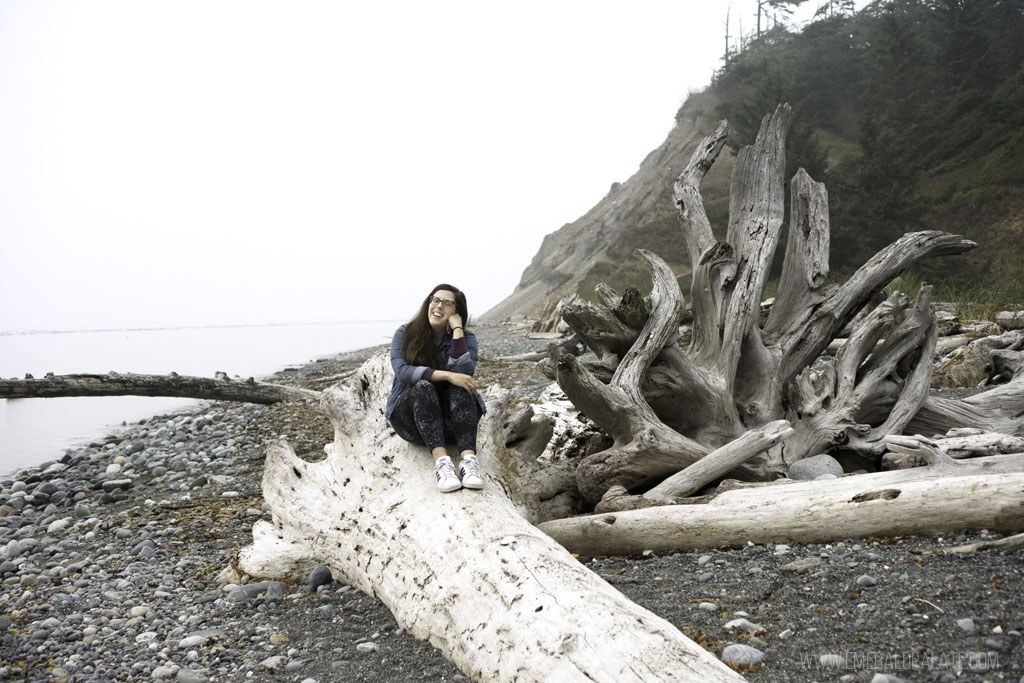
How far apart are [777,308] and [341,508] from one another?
4.14 m

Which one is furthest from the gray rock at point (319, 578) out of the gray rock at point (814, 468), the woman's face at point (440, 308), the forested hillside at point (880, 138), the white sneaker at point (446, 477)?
the forested hillside at point (880, 138)

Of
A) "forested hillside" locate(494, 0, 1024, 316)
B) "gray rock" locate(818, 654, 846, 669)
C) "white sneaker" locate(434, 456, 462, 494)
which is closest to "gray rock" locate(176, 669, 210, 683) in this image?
"white sneaker" locate(434, 456, 462, 494)

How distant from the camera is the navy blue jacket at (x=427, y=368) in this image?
156 inches

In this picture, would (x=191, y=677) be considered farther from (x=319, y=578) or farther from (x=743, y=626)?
(x=743, y=626)

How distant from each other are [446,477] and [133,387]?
5.78m

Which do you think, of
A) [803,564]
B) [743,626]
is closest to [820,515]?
[803,564]

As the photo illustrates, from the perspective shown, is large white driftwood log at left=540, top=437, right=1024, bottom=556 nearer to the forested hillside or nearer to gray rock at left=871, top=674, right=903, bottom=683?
gray rock at left=871, top=674, right=903, bottom=683

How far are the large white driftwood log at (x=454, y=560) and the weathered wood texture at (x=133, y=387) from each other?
3970mm

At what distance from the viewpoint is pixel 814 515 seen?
348 centimetres

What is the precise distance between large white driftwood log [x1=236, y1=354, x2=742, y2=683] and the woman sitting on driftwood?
0.17 meters

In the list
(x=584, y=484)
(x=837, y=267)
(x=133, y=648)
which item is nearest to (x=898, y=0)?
(x=837, y=267)

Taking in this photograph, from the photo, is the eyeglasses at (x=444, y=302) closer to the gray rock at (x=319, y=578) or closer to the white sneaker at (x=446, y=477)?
the white sneaker at (x=446, y=477)

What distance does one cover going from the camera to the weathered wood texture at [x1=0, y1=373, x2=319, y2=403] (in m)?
7.13

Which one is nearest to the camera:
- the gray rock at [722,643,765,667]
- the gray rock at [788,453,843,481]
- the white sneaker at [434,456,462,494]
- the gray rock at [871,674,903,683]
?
the gray rock at [871,674,903,683]
